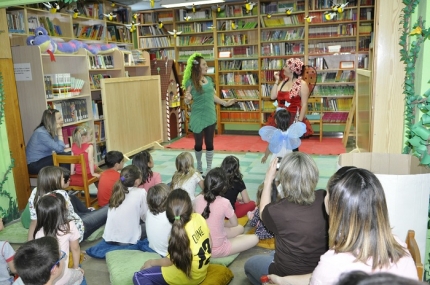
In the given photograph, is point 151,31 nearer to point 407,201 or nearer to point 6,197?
point 6,197

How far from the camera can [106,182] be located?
3.56m

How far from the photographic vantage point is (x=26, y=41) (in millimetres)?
4660

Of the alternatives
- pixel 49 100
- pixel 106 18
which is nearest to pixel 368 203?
pixel 49 100

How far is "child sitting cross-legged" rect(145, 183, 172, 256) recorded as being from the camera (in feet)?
8.42

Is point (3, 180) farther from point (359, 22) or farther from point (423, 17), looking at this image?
point (359, 22)

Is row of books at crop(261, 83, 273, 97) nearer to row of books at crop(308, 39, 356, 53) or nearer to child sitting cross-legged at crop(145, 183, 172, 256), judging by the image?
row of books at crop(308, 39, 356, 53)

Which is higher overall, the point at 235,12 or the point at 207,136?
the point at 235,12

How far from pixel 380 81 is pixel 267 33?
5.83 metres

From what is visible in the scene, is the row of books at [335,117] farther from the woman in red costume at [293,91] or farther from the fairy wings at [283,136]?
the fairy wings at [283,136]

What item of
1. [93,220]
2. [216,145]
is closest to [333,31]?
[216,145]

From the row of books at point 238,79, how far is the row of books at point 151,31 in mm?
1791

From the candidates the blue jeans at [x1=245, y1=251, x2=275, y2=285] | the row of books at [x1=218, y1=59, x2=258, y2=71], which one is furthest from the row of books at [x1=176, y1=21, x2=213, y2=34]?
the blue jeans at [x1=245, y1=251, x2=275, y2=285]

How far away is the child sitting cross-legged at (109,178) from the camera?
11.7ft

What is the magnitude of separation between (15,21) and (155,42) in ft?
13.6
